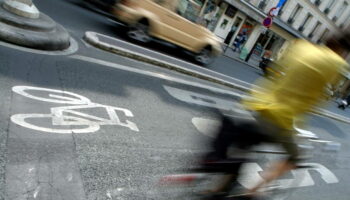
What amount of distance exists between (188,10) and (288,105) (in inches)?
320

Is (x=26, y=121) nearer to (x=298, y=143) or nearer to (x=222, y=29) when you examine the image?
(x=298, y=143)

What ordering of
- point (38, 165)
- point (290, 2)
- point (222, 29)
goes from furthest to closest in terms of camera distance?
1. point (290, 2)
2. point (222, 29)
3. point (38, 165)

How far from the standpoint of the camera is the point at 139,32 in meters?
9.17

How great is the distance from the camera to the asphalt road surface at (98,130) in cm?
284

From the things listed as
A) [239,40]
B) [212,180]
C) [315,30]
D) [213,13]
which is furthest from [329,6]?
[212,180]

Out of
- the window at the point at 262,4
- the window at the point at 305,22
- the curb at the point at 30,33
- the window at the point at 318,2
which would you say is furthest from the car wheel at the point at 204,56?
the window at the point at 318,2

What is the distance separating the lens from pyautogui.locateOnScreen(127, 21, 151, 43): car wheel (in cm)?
906

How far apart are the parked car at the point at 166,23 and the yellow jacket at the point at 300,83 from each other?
22.4 ft

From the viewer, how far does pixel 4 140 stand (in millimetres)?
2955

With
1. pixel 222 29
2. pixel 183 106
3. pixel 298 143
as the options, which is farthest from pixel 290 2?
pixel 298 143

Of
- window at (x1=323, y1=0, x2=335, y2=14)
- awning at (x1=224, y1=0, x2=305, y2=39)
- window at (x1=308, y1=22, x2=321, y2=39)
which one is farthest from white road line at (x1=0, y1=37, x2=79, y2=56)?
window at (x1=323, y1=0, x2=335, y2=14)

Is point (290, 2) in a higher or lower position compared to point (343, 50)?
higher

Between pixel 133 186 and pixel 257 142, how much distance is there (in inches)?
60.5

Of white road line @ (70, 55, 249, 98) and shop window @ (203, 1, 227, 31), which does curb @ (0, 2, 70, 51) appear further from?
shop window @ (203, 1, 227, 31)
